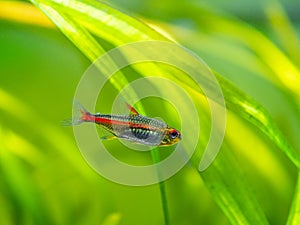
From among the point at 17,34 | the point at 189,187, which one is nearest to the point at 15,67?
the point at 17,34

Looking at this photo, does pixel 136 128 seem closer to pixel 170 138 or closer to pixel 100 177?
pixel 170 138

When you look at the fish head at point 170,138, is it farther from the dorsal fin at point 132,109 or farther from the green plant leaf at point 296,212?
the green plant leaf at point 296,212

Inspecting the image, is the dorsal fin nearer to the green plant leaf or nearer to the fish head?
the fish head

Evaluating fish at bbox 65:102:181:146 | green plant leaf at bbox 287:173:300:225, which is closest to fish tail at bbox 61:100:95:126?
fish at bbox 65:102:181:146

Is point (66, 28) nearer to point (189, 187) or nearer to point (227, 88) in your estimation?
point (227, 88)

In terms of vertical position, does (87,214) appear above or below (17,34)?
below

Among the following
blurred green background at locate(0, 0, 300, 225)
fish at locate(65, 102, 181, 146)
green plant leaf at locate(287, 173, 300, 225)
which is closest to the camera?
fish at locate(65, 102, 181, 146)

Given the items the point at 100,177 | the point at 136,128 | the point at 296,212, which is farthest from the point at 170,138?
the point at 100,177
